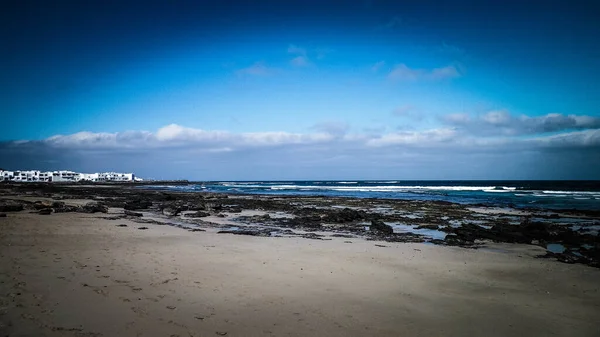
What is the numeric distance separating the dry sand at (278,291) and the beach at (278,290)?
0.09 feet

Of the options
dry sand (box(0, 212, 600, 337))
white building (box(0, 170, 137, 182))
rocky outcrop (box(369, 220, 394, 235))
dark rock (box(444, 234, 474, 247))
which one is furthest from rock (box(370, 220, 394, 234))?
white building (box(0, 170, 137, 182))

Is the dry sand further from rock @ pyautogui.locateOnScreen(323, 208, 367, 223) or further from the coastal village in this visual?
the coastal village

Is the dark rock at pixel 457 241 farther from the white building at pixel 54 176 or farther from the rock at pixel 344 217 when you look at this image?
the white building at pixel 54 176

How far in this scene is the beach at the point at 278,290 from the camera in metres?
4.60

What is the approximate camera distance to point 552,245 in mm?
12453

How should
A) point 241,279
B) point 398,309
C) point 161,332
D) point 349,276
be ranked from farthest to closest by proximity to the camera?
point 349,276, point 241,279, point 398,309, point 161,332

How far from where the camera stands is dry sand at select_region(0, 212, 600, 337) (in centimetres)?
460

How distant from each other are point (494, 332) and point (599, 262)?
7.61 metres

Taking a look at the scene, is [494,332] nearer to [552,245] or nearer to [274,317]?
[274,317]

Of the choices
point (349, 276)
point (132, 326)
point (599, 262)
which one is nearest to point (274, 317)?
point (132, 326)

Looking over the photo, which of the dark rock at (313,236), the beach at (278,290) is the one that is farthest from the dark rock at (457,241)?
the dark rock at (313,236)

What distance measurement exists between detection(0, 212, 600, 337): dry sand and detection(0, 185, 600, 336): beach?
28 mm

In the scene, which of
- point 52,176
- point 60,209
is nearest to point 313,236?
point 60,209

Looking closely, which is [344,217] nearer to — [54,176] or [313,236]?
[313,236]
